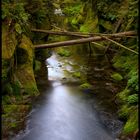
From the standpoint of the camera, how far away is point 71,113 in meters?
15.5

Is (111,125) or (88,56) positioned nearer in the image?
(111,125)

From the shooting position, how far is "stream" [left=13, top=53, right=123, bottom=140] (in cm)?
1332

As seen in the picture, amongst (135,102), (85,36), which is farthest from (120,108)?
(85,36)

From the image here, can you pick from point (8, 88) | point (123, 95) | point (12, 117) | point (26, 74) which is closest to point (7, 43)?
point (8, 88)

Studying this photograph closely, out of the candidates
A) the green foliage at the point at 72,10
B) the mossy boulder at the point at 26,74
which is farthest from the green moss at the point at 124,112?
the green foliage at the point at 72,10

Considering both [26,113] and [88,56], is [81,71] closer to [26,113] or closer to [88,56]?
[88,56]

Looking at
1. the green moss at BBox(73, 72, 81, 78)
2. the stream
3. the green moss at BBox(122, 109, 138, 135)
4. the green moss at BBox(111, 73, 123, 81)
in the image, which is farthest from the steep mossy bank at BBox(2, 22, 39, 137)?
the green moss at BBox(111, 73, 123, 81)

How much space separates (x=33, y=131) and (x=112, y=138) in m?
3.11

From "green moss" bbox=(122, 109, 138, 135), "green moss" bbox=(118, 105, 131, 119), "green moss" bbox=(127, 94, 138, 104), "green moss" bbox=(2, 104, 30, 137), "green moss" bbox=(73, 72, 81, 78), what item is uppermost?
"green moss" bbox=(127, 94, 138, 104)

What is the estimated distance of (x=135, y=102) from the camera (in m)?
14.8

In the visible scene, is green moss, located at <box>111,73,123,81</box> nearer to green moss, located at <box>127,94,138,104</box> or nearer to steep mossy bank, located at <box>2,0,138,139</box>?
steep mossy bank, located at <box>2,0,138,139</box>

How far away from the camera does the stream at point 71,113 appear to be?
13320mm

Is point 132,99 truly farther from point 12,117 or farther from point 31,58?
point 31,58

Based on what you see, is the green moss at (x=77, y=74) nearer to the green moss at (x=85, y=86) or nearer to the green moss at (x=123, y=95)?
the green moss at (x=85, y=86)
